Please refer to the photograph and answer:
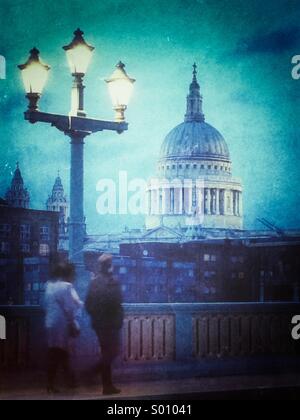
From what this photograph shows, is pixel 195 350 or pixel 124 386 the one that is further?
pixel 195 350

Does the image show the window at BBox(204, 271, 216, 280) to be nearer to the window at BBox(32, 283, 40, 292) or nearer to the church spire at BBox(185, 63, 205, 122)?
the church spire at BBox(185, 63, 205, 122)

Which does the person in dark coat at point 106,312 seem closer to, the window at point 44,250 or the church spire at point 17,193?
the window at point 44,250

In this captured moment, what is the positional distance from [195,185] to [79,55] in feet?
9.27

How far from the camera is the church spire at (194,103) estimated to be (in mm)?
11398

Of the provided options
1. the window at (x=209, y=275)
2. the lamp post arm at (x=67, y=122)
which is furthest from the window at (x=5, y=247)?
the window at (x=209, y=275)

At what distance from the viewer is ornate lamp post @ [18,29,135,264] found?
9953 mm

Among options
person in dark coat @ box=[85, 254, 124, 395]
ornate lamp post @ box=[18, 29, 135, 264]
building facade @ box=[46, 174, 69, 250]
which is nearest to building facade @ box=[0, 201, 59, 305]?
building facade @ box=[46, 174, 69, 250]

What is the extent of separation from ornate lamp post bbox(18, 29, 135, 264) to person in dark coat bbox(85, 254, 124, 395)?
724mm

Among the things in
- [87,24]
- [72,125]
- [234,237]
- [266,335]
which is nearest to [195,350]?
[266,335]

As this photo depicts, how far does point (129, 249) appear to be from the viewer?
1124 cm

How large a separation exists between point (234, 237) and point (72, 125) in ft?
10.1
